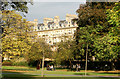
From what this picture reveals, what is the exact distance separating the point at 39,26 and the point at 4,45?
96796 mm

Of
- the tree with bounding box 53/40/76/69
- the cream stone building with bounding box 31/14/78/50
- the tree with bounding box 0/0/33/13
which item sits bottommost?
the tree with bounding box 53/40/76/69

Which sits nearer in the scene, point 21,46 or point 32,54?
point 21,46

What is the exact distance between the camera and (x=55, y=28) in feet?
368

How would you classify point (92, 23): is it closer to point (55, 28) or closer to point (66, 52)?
point (66, 52)

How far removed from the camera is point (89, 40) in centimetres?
4112

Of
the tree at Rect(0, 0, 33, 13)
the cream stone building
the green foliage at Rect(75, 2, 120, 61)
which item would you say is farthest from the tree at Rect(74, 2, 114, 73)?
the cream stone building

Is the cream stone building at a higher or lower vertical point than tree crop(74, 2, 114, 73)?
higher

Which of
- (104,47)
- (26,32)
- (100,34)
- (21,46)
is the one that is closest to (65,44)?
(100,34)

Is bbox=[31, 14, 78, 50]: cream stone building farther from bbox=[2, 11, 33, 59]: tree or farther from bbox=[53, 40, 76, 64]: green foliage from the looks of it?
bbox=[2, 11, 33, 59]: tree

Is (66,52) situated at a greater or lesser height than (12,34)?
lesser

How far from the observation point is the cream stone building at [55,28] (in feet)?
342

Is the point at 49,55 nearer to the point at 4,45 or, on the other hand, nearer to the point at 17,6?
the point at 4,45

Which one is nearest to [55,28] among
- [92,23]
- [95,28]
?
[92,23]

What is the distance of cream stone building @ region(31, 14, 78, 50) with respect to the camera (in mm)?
104312
